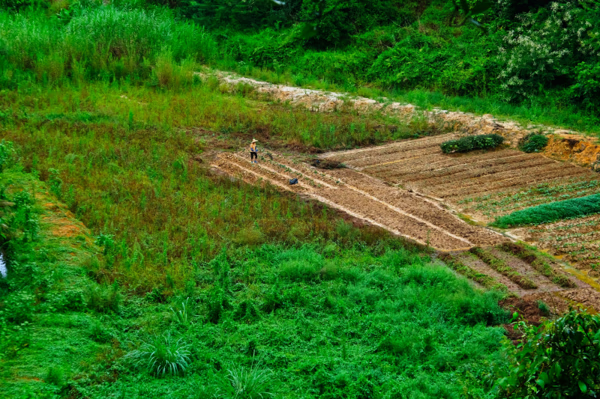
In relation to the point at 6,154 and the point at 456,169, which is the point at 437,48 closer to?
the point at 456,169

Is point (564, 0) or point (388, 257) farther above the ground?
point (564, 0)

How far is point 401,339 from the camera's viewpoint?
6504 mm

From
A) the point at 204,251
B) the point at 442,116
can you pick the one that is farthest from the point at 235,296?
the point at 442,116

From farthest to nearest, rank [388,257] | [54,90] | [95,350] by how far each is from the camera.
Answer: [54,90] < [388,257] < [95,350]

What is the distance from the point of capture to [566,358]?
3.40m

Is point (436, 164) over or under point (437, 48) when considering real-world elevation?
under

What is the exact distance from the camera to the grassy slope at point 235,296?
5.86 metres

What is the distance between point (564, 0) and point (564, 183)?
8.45m

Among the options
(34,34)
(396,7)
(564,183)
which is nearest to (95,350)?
(564,183)

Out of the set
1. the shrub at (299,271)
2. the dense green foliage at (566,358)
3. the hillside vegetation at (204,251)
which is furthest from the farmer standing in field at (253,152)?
the dense green foliage at (566,358)

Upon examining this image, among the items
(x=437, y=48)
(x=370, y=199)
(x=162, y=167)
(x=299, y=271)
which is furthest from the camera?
(x=437, y=48)

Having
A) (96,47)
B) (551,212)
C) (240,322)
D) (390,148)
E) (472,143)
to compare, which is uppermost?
(96,47)

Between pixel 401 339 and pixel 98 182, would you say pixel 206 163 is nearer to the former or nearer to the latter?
pixel 98 182

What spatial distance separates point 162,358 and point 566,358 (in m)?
3.79
